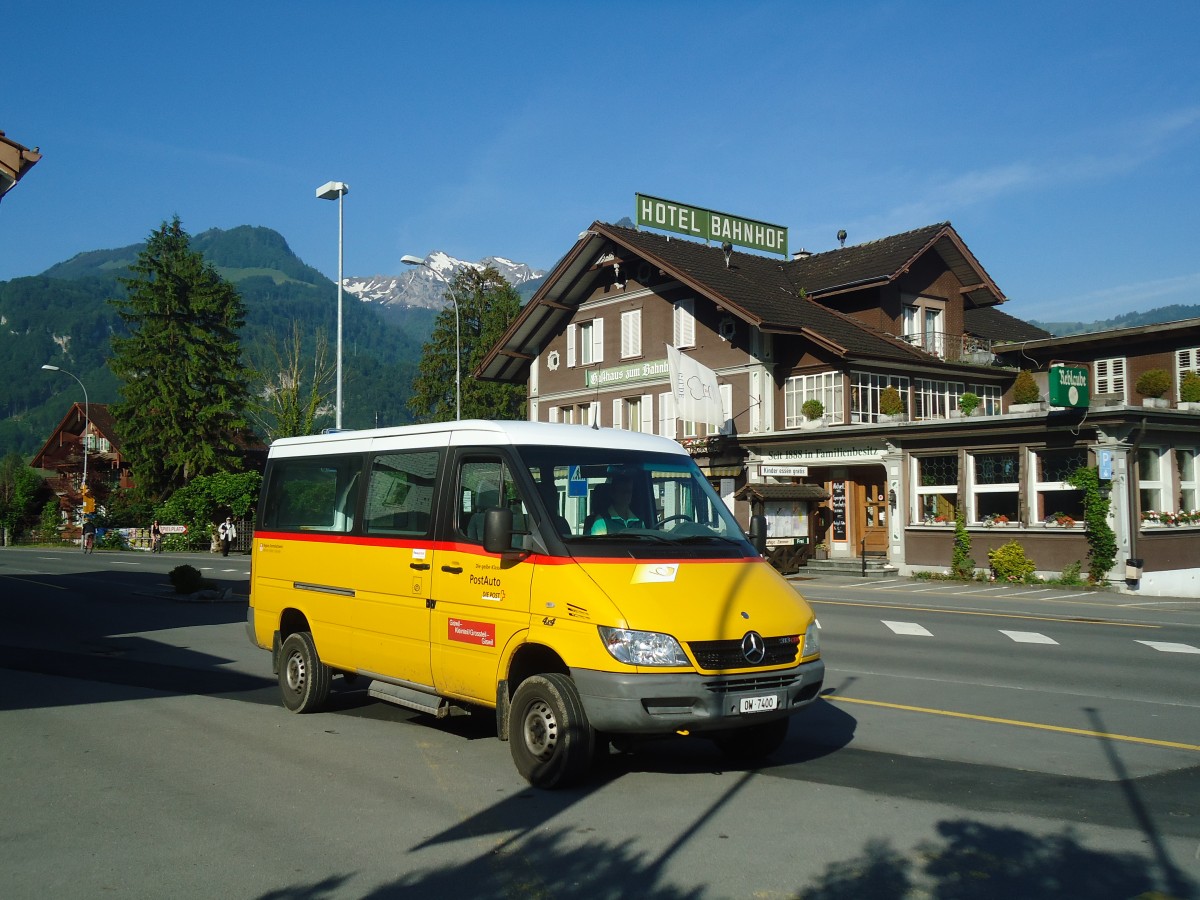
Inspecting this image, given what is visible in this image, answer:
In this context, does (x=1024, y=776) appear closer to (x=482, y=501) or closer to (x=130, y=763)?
(x=482, y=501)

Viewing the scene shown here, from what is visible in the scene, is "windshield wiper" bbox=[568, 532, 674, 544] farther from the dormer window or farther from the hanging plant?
the dormer window

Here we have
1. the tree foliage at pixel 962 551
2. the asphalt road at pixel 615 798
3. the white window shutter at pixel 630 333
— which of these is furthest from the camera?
the white window shutter at pixel 630 333

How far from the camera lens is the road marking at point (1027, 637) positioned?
53.1ft

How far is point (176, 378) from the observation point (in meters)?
60.5

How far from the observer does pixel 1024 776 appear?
25.2 ft

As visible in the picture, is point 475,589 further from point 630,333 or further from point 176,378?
point 176,378

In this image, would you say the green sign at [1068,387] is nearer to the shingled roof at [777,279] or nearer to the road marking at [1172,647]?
the shingled roof at [777,279]

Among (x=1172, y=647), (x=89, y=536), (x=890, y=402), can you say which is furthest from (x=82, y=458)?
(x=1172, y=647)

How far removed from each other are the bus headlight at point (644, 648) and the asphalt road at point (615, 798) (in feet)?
2.97

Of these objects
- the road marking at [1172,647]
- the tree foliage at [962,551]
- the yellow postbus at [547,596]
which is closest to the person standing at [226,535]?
the tree foliage at [962,551]

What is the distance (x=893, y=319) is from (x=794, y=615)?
1325 inches

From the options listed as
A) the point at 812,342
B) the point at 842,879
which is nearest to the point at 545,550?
the point at 842,879

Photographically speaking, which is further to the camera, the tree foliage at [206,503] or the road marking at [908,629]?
the tree foliage at [206,503]

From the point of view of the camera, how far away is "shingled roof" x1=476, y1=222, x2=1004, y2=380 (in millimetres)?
36688
